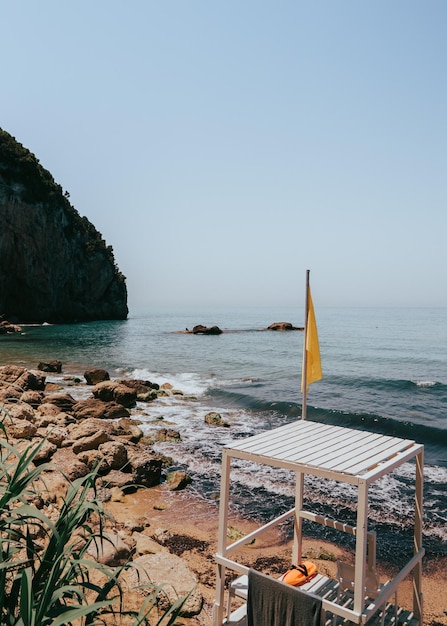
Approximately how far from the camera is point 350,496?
1252 cm

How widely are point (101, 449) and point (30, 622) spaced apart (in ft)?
34.3

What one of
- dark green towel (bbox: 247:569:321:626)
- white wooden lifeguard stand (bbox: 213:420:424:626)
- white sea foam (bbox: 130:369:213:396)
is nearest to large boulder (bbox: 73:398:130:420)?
white sea foam (bbox: 130:369:213:396)

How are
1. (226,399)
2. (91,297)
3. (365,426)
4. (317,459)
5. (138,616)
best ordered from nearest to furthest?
(138,616), (317,459), (365,426), (226,399), (91,297)

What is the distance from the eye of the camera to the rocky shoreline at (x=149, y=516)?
721 centimetres

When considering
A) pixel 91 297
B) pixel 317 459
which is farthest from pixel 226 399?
pixel 91 297

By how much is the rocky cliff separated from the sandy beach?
69.6 metres

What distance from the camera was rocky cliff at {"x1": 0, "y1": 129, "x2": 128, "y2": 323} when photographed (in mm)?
73375

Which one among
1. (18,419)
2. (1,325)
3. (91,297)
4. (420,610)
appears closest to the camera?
(420,610)

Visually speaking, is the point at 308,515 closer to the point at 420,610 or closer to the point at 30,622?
the point at 420,610

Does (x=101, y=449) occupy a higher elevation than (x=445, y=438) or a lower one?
higher

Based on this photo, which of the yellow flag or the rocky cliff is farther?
the rocky cliff

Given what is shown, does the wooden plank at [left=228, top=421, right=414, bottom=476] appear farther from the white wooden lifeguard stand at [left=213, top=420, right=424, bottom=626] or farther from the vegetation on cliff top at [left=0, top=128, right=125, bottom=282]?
the vegetation on cliff top at [left=0, top=128, right=125, bottom=282]

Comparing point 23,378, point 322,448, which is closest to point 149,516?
point 322,448

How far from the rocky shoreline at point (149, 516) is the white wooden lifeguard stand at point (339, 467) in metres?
1.22
